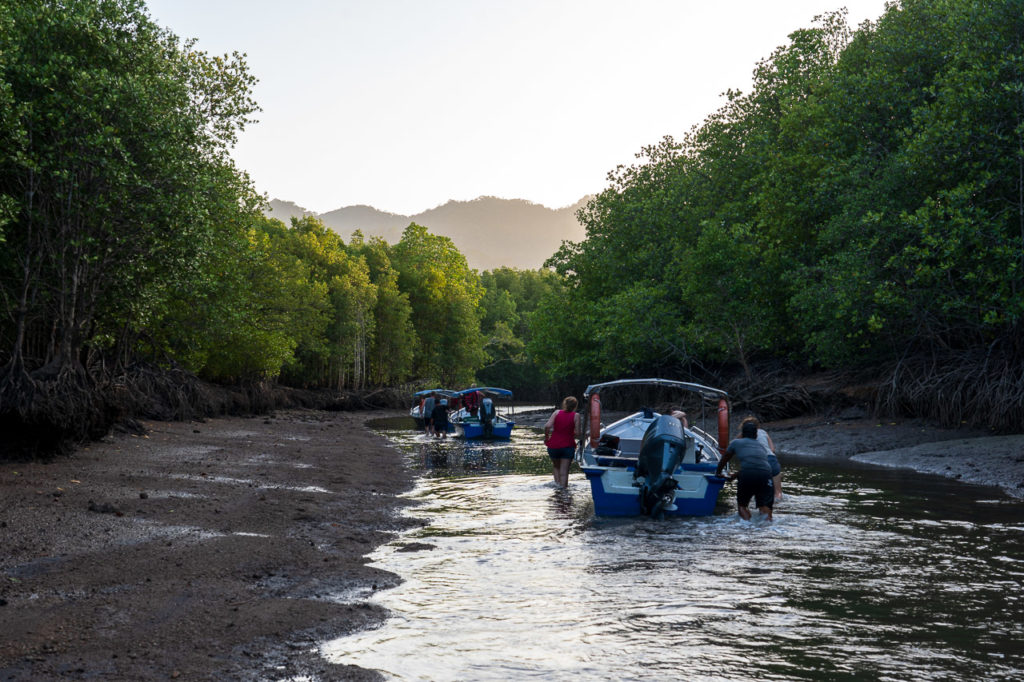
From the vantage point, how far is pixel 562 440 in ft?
60.6

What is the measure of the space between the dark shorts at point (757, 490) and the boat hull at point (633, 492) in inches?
24.7

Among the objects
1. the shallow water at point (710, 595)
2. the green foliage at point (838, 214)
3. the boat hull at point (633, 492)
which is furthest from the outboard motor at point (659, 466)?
the green foliage at point (838, 214)

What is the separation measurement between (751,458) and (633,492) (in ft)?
7.12

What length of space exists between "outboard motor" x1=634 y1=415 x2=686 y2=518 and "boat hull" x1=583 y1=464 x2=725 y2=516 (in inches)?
7.0

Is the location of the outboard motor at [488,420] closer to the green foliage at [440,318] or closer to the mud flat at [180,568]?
the mud flat at [180,568]

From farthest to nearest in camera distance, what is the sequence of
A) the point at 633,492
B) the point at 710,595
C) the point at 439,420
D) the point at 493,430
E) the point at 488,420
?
1. the point at 439,420
2. the point at 493,430
3. the point at 488,420
4. the point at 633,492
5. the point at 710,595

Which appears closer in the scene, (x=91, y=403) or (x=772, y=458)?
(x=772, y=458)

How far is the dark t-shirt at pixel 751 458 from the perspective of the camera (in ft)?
44.1

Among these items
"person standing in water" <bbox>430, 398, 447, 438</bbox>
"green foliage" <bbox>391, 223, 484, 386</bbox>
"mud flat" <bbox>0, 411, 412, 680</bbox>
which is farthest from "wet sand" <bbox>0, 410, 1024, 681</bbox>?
"green foliage" <bbox>391, 223, 484, 386</bbox>

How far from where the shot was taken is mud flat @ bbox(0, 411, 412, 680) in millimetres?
6387

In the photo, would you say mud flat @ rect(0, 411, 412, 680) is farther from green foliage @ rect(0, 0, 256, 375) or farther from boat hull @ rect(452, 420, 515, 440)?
boat hull @ rect(452, 420, 515, 440)

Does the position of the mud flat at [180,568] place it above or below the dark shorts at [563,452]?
below

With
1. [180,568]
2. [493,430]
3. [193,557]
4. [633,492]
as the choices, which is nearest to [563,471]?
[633,492]

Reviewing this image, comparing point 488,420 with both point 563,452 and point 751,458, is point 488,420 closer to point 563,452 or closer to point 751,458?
point 563,452
